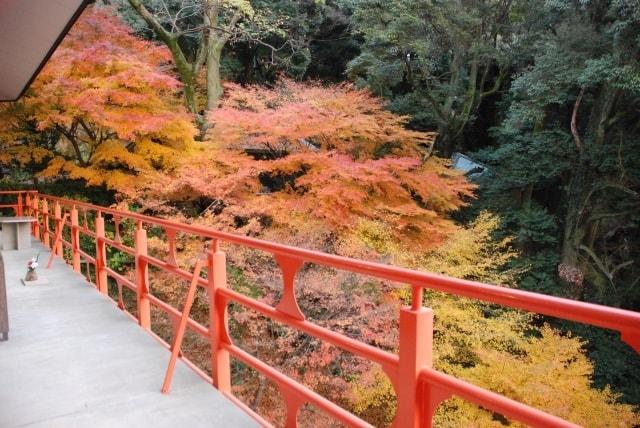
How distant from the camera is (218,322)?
2.51 meters

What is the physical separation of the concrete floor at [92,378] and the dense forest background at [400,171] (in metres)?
3.64

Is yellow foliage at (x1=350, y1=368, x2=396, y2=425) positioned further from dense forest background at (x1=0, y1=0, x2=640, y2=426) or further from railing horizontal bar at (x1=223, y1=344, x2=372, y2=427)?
railing horizontal bar at (x1=223, y1=344, x2=372, y2=427)

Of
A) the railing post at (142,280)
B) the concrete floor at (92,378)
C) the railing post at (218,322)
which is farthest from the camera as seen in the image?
the railing post at (142,280)

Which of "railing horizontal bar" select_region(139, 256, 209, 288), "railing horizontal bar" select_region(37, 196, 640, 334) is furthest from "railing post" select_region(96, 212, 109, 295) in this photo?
"railing horizontal bar" select_region(37, 196, 640, 334)

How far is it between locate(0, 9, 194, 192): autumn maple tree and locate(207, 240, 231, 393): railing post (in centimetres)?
775

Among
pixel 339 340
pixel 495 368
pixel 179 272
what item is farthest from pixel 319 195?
pixel 339 340

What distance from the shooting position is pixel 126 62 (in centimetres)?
972

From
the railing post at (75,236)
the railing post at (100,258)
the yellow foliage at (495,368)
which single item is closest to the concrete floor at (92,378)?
the railing post at (100,258)

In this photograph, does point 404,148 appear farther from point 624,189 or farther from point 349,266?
point 349,266

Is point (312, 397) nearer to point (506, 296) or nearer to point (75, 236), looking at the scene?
point (506, 296)

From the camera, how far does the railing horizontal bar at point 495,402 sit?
1060 millimetres

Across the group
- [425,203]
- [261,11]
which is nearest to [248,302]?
[425,203]

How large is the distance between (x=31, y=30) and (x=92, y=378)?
214 centimetres

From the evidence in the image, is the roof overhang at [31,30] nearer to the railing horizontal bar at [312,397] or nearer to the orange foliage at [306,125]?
the railing horizontal bar at [312,397]
